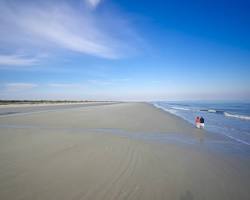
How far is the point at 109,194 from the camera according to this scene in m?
3.94

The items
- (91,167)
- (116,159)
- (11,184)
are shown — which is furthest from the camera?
(116,159)

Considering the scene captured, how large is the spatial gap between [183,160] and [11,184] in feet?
16.5

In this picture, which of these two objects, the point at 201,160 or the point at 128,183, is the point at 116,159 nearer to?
the point at 128,183

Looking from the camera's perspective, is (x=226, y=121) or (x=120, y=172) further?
(x=226, y=121)

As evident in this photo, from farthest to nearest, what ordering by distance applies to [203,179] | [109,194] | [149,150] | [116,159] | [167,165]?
1. [149,150]
2. [116,159]
3. [167,165]
4. [203,179]
5. [109,194]

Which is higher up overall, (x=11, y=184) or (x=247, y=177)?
(x=11, y=184)

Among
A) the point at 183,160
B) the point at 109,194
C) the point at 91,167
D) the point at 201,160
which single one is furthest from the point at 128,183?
the point at 201,160

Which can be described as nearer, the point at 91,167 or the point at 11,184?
the point at 11,184

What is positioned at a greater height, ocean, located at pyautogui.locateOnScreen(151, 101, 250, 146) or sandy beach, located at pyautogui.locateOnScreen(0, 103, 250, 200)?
sandy beach, located at pyautogui.locateOnScreen(0, 103, 250, 200)

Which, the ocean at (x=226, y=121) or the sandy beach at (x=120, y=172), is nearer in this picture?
the sandy beach at (x=120, y=172)

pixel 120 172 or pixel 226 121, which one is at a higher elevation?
pixel 120 172

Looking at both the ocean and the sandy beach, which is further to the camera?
the ocean

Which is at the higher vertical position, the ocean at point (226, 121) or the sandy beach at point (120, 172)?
the sandy beach at point (120, 172)

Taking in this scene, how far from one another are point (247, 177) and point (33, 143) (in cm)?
799
